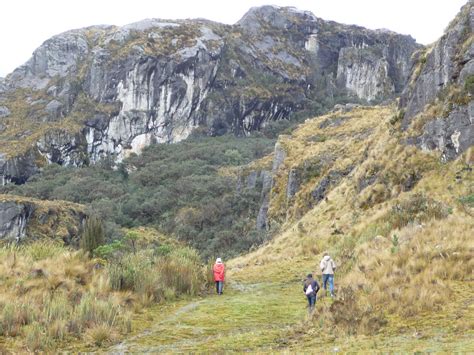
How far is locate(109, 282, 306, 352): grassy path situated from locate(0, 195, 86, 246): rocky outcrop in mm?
44080

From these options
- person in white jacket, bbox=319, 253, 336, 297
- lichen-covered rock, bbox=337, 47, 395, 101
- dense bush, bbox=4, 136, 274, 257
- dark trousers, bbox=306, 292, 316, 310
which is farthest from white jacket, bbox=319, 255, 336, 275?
lichen-covered rock, bbox=337, 47, 395, 101

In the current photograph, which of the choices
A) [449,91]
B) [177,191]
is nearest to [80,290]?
[449,91]

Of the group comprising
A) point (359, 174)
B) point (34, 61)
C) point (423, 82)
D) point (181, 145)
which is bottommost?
point (359, 174)

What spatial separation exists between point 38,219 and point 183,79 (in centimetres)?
7318

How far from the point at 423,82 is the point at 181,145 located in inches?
3867

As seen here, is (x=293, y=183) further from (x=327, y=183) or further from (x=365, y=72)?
(x=365, y=72)

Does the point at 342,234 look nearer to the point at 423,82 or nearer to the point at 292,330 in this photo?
the point at 423,82

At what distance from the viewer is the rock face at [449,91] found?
1980cm

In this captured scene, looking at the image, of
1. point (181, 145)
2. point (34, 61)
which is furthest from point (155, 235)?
point (34, 61)

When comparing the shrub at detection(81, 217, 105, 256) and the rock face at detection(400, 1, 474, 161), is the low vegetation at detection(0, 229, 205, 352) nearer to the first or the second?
the shrub at detection(81, 217, 105, 256)

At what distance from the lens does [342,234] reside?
814 inches

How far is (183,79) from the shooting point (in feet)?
412

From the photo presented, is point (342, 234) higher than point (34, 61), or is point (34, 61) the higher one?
Answer: point (34, 61)

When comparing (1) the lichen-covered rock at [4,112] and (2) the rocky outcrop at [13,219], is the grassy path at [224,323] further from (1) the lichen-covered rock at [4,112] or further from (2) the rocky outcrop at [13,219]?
(1) the lichen-covered rock at [4,112]
